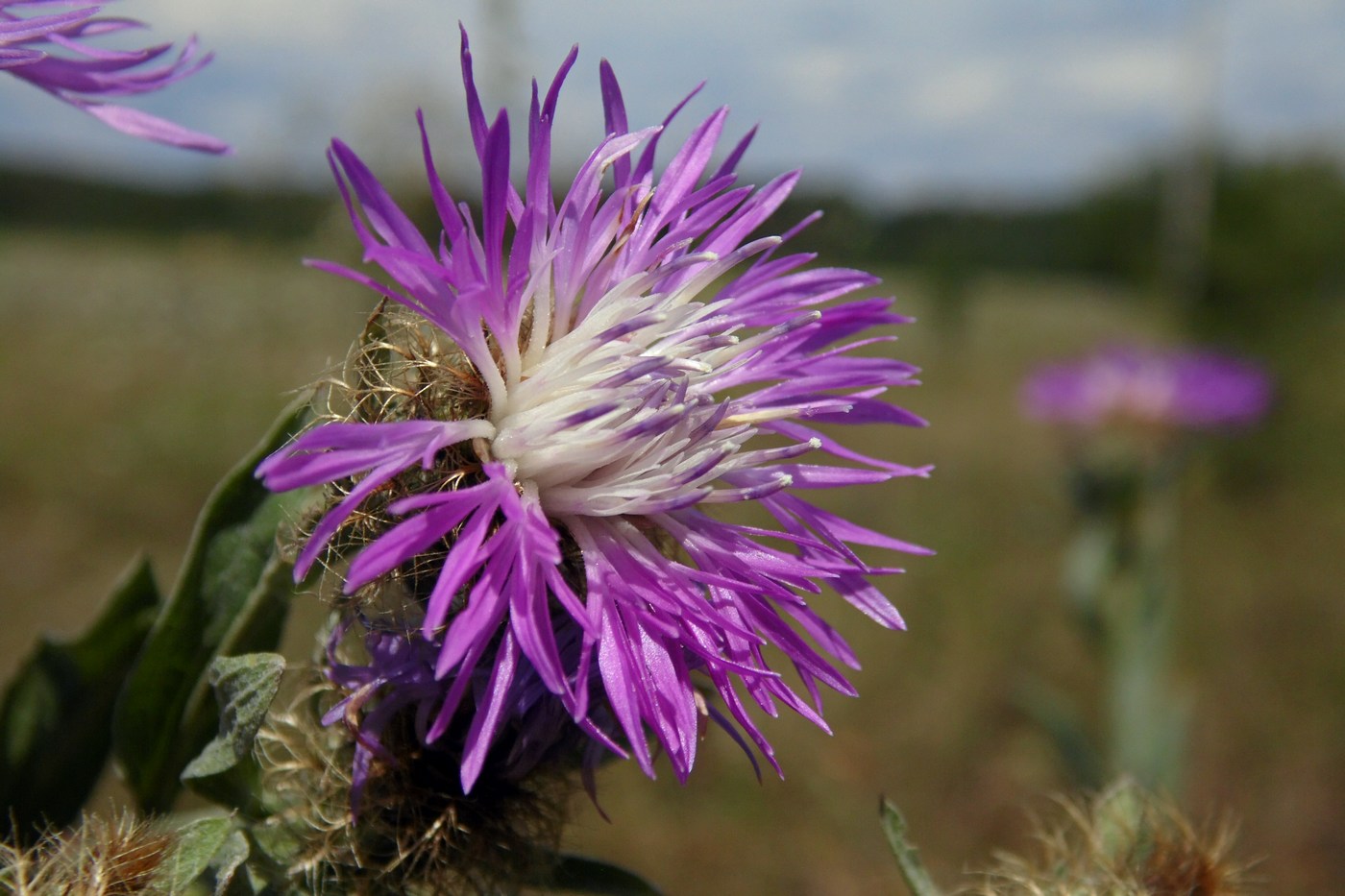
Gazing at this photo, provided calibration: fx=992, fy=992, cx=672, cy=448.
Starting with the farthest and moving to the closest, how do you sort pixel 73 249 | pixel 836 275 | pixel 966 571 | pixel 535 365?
pixel 73 249, pixel 966 571, pixel 836 275, pixel 535 365

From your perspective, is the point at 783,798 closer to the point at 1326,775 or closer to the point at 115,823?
the point at 1326,775

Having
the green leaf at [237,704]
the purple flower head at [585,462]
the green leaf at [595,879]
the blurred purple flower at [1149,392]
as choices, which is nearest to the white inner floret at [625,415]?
the purple flower head at [585,462]

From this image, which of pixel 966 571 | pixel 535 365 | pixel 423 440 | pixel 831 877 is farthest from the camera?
pixel 966 571

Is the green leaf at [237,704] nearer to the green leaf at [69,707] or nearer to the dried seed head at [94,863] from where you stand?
the dried seed head at [94,863]

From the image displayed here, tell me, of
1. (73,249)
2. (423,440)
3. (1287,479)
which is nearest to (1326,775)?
(1287,479)

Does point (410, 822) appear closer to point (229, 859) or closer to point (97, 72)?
point (229, 859)

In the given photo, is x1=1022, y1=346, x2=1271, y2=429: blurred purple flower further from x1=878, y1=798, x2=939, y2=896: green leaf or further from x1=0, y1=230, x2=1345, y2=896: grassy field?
x1=878, y1=798, x2=939, y2=896: green leaf
